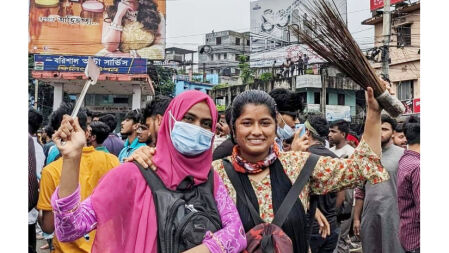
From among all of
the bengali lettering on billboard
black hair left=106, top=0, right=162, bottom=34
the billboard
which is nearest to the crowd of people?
the billboard

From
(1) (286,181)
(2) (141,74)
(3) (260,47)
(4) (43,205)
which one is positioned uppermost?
(3) (260,47)

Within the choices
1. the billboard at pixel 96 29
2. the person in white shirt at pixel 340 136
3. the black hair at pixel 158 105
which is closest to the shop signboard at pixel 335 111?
the billboard at pixel 96 29

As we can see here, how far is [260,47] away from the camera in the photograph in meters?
35.8

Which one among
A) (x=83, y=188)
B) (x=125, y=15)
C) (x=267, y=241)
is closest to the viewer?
(x=267, y=241)

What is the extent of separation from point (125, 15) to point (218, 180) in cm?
2674

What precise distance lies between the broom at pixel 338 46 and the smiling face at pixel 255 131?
51 cm

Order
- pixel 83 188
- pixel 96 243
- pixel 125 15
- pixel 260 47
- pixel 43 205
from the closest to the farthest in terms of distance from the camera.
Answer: pixel 96 243
pixel 43 205
pixel 83 188
pixel 125 15
pixel 260 47

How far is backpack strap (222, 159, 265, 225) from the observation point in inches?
87.5

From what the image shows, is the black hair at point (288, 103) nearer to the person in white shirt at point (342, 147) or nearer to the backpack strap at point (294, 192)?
the backpack strap at point (294, 192)

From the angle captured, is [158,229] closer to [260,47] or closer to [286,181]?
[286,181]

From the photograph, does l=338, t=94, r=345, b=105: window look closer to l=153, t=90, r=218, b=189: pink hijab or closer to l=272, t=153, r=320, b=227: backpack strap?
l=272, t=153, r=320, b=227: backpack strap

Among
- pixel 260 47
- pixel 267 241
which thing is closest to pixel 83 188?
pixel 267 241

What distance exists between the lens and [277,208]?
2291 millimetres

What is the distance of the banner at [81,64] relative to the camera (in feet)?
82.9
